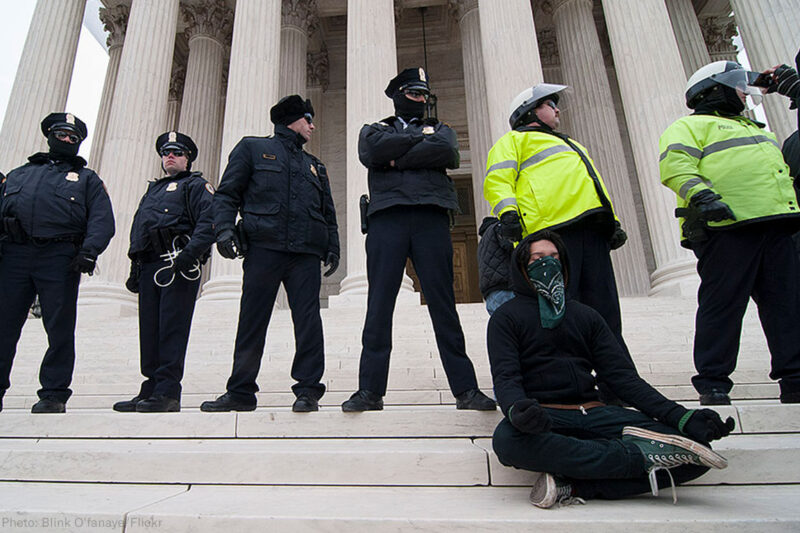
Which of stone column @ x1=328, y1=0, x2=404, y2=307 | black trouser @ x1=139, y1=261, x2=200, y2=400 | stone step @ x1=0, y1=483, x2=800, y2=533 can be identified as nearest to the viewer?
stone step @ x1=0, y1=483, x2=800, y2=533

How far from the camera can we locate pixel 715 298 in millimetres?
3959

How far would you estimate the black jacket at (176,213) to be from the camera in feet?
15.6

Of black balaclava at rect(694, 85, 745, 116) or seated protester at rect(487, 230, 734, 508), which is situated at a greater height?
black balaclava at rect(694, 85, 745, 116)

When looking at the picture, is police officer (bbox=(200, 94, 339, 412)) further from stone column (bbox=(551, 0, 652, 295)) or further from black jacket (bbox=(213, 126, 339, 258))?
stone column (bbox=(551, 0, 652, 295))

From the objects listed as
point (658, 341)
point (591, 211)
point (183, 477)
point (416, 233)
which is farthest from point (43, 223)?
point (658, 341)

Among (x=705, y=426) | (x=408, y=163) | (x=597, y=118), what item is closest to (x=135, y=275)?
(x=408, y=163)

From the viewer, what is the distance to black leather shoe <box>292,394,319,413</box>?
365 cm

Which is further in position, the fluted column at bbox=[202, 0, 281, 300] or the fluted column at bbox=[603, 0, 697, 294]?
the fluted column at bbox=[202, 0, 281, 300]

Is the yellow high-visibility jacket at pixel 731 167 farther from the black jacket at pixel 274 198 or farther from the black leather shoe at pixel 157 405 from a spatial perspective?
the black leather shoe at pixel 157 405

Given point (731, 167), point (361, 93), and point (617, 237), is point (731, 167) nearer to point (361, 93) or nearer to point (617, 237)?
point (617, 237)

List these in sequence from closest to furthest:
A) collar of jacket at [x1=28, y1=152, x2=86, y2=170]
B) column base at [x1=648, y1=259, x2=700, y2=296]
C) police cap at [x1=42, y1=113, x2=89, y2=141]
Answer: police cap at [x1=42, y1=113, x2=89, y2=141] → collar of jacket at [x1=28, y1=152, x2=86, y2=170] → column base at [x1=648, y1=259, x2=700, y2=296]

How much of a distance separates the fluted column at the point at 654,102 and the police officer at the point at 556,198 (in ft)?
20.8

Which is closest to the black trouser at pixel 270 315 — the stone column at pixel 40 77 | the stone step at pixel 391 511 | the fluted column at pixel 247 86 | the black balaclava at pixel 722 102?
the stone step at pixel 391 511

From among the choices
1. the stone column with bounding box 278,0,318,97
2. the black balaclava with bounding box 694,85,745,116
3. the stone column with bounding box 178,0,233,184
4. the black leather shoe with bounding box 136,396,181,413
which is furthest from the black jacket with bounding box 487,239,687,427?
the stone column with bounding box 178,0,233,184
